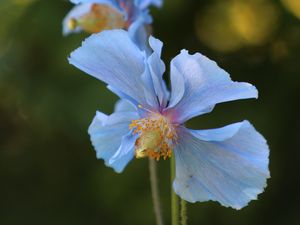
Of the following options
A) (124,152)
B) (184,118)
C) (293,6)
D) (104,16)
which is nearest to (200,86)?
(184,118)

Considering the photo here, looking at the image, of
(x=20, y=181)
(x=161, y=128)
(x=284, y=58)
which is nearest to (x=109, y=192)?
(x=20, y=181)

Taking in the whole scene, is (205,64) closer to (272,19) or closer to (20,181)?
(272,19)

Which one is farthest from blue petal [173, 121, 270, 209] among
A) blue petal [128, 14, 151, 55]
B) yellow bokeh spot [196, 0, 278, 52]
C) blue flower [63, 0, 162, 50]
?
yellow bokeh spot [196, 0, 278, 52]

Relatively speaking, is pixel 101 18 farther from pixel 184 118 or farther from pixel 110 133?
pixel 184 118

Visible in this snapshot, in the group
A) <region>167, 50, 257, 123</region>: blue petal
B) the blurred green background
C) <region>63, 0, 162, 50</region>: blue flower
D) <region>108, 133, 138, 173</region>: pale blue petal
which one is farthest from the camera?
the blurred green background

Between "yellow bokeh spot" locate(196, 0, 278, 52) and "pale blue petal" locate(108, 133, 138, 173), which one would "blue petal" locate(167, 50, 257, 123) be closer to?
"pale blue petal" locate(108, 133, 138, 173)
